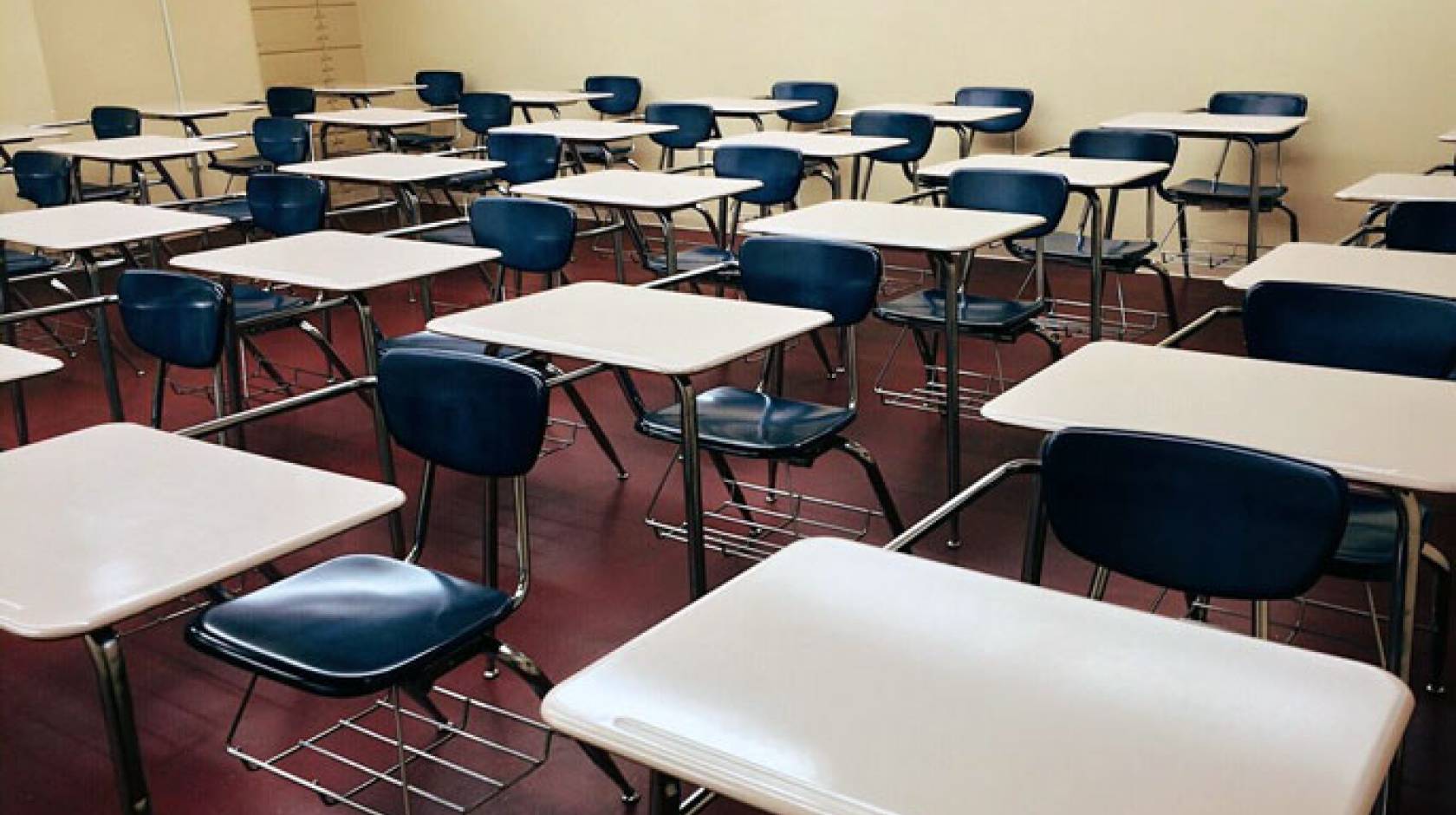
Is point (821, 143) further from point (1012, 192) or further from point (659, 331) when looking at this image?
point (659, 331)

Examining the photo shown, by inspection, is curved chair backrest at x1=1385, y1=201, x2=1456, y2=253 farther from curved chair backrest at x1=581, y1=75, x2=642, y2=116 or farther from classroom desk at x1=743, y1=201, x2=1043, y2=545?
curved chair backrest at x1=581, y1=75, x2=642, y2=116

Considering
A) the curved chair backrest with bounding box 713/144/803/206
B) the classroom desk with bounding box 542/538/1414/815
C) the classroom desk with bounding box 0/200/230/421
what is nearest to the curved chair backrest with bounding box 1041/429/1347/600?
the classroom desk with bounding box 542/538/1414/815

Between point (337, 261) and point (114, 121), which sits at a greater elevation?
point (114, 121)

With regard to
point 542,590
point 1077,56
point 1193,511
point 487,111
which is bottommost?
point 542,590

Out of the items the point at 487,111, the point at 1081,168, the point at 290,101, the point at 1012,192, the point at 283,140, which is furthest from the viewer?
the point at 290,101

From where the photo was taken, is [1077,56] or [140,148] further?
[1077,56]

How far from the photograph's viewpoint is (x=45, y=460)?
2283 mm

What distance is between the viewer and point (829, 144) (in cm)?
601

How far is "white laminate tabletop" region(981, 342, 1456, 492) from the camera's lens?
6.98 ft

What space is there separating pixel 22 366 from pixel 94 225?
1845 mm

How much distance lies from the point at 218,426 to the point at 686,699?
1.62 metres

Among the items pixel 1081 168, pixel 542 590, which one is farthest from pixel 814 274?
pixel 1081 168

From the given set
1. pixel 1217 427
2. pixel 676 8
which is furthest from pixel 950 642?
pixel 676 8

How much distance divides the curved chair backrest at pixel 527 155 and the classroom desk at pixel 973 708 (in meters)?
4.79
